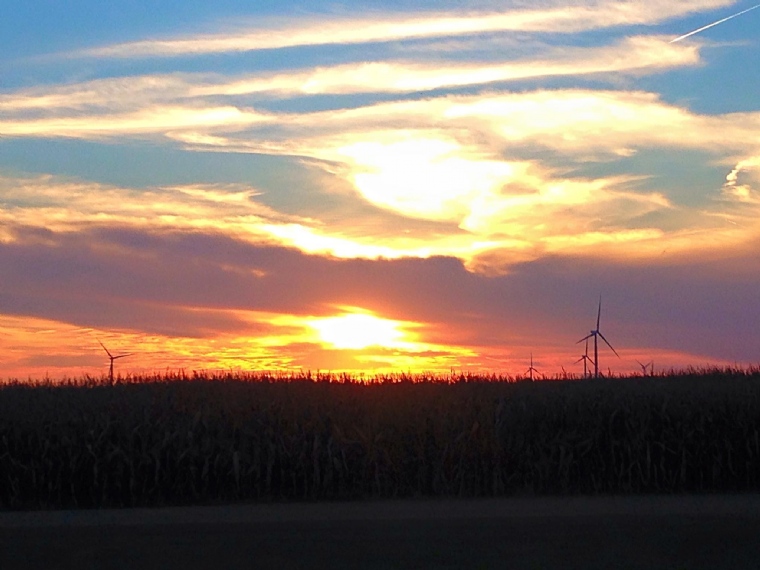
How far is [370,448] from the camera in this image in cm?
1725

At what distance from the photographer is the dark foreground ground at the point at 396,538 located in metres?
11.3

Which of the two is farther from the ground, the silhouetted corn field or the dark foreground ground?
the silhouetted corn field

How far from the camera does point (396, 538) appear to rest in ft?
Answer: 40.4

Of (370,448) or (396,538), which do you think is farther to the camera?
(370,448)

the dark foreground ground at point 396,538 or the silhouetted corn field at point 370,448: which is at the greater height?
the silhouetted corn field at point 370,448

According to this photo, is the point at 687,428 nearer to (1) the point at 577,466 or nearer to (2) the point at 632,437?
(2) the point at 632,437

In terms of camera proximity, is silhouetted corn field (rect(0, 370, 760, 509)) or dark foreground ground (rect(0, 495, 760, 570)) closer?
dark foreground ground (rect(0, 495, 760, 570))

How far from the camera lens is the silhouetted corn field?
55.1 ft

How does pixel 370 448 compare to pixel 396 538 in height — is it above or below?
above

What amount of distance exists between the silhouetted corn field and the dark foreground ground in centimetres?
167

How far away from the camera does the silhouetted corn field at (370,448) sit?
661 inches

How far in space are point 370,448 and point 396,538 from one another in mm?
4960

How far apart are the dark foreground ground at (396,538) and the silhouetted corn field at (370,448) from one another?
5.46 ft

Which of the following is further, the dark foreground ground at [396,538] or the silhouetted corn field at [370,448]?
the silhouetted corn field at [370,448]
